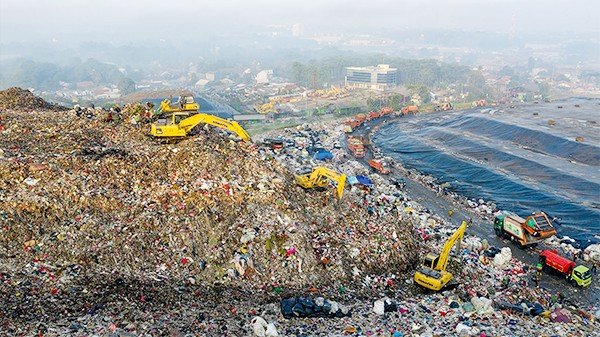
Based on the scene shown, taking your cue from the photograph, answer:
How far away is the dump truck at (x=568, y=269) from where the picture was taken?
14.1 m

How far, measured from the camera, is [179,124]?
51.1 ft

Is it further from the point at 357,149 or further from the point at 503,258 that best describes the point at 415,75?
the point at 503,258

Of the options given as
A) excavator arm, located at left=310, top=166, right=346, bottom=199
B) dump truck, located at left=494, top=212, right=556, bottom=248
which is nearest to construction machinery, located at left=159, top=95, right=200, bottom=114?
excavator arm, located at left=310, top=166, right=346, bottom=199

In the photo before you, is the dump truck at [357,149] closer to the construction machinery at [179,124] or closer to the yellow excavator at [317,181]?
the yellow excavator at [317,181]

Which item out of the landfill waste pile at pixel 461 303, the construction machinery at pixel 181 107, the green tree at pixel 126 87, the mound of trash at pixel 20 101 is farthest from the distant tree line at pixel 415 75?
the construction machinery at pixel 181 107

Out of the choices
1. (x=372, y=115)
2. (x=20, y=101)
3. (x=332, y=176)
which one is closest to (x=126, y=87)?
(x=372, y=115)

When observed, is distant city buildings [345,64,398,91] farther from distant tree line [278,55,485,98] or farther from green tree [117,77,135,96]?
green tree [117,77,135,96]

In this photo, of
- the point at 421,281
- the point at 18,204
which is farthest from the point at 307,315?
the point at 18,204

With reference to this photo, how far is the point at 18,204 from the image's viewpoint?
38.3ft

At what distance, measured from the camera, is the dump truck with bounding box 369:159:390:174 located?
27.0 metres

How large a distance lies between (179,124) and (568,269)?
1381 cm

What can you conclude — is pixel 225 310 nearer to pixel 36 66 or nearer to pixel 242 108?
A: pixel 242 108

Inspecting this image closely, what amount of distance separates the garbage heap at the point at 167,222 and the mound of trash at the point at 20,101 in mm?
5072

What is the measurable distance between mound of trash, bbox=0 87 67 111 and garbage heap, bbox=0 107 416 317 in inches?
200
